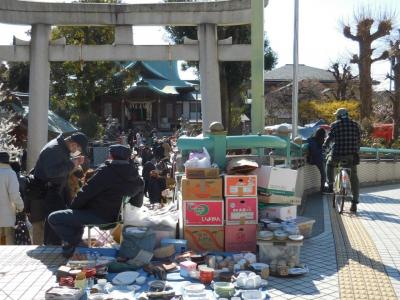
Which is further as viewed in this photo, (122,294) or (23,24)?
(23,24)

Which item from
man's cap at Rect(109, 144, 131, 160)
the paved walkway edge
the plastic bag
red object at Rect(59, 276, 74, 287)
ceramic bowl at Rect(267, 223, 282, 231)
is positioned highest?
man's cap at Rect(109, 144, 131, 160)

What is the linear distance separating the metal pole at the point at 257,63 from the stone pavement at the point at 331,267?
2013 mm

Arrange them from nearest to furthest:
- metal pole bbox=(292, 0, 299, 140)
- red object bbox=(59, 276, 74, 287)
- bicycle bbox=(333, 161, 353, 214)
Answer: red object bbox=(59, 276, 74, 287)
bicycle bbox=(333, 161, 353, 214)
metal pole bbox=(292, 0, 299, 140)

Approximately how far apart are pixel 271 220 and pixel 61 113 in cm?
2958

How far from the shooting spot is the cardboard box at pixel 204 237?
5762mm

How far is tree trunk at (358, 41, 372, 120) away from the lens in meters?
21.7

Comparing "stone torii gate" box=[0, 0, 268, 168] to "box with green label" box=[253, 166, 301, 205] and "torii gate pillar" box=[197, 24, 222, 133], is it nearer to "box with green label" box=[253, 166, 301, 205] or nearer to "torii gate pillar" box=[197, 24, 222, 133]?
"torii gate pillar" box=[197, 24, 222, 133]

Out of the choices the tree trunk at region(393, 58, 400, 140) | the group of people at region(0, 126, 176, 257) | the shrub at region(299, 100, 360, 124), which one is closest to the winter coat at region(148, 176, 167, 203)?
the group of people at region(0, 126, 176, 257)

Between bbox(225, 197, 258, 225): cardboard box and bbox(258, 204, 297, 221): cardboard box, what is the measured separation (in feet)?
1.17

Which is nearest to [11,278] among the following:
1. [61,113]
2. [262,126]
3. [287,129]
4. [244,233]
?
[244,233]

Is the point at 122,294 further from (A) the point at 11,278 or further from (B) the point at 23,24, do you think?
(B) the point at 23,24

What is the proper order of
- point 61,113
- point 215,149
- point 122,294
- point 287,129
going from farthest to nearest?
point 61,113 → point 287,129 → point 215,149 → point 122,294

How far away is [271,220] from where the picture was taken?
19.4ft

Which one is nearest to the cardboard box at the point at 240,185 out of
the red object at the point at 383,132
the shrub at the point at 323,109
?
the red object at the point at 383,132
